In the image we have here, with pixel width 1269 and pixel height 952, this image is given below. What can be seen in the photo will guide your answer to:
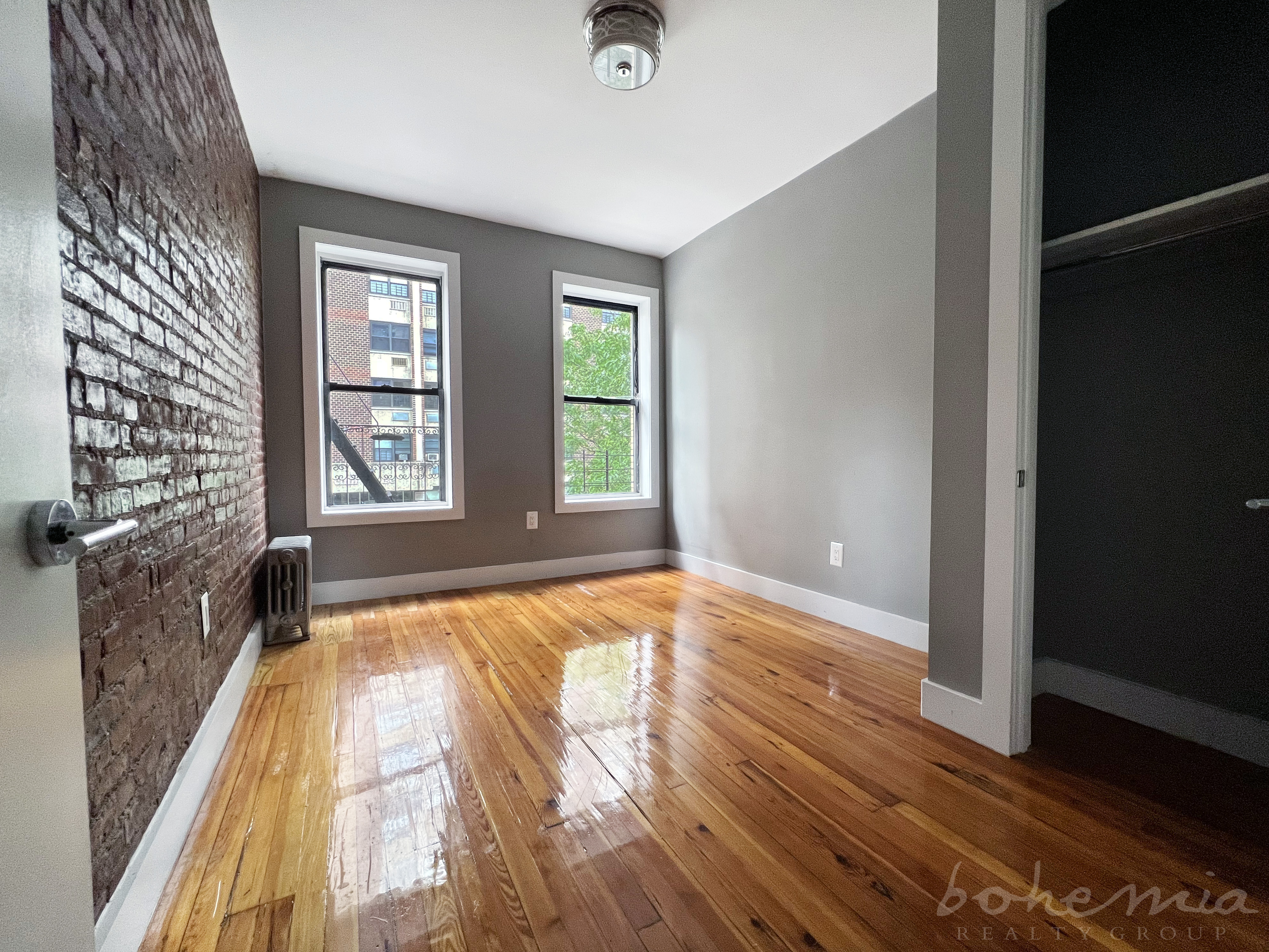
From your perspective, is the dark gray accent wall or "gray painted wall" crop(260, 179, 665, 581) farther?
"gray painted wall" crop(260, 179, 665, 581)

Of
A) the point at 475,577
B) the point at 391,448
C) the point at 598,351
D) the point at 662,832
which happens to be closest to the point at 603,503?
the point at 475,577

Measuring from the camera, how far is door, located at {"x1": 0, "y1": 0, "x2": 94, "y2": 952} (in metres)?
0.50

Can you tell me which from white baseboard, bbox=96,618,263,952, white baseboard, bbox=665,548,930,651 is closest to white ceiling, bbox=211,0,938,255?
white baseboard, bbox=665,548,930,651

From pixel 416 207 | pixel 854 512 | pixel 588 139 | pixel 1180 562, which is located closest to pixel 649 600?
pixel 854 512

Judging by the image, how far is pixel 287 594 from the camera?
261 centimetres

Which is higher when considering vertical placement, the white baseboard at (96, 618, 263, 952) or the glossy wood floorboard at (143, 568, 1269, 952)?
the white baseboard at (96, 618, 263, 952)

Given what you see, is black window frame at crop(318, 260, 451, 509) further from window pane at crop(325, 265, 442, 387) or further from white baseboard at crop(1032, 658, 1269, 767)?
white baseboard at crop(1032, 658, 1269, 767)

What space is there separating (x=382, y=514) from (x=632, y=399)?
2.11 m

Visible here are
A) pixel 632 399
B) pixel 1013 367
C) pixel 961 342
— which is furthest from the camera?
pixel 632 399

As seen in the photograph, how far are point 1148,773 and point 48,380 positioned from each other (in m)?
2.54

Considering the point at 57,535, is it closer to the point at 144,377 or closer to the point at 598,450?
the point at 144,377

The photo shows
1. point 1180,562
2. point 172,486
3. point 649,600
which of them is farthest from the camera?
point 649,600

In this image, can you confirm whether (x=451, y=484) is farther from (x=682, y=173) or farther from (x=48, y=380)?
(x=48, y=380)

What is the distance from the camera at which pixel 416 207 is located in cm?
348
